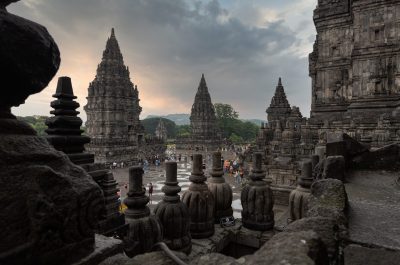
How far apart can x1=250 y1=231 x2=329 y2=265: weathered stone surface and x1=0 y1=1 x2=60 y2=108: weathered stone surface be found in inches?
56.6

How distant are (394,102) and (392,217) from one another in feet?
48.4

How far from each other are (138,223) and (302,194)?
230 centimetres

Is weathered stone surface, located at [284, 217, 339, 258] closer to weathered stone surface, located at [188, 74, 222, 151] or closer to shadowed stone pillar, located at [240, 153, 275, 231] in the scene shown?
shadowed stone pillar, located at [240, 153, 275, 231]

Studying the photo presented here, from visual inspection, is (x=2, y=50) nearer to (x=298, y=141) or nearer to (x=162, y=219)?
(x=162, y=219)

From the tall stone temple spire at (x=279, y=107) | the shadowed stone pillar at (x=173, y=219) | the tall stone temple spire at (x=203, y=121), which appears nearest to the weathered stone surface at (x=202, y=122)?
the tall stone temple spire at (x=203, y=121)

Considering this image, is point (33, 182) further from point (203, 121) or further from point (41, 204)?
point (203, 121)

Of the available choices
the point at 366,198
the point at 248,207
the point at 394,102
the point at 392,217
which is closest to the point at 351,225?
the point at 392,217

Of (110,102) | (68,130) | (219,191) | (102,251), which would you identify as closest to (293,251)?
(102,251)

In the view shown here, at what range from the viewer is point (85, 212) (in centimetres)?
147

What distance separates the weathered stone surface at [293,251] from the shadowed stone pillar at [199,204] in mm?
2189

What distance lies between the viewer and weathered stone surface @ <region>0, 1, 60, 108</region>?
50.2 inches

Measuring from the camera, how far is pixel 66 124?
10.9 ft

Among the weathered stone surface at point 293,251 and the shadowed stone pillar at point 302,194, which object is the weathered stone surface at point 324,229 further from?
the shadowed stone pillar at point 302,194

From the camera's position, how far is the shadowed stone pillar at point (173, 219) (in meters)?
3.12
